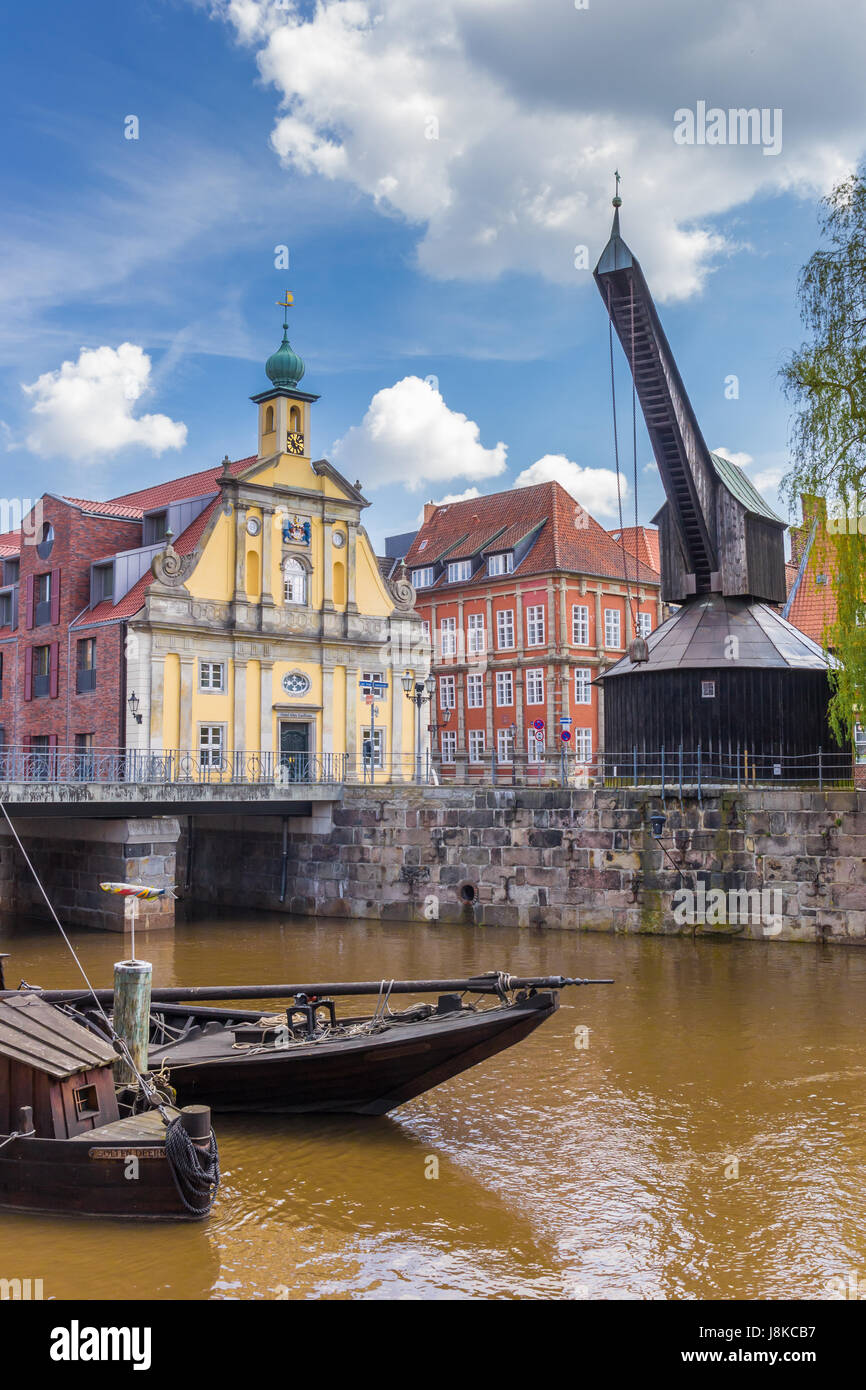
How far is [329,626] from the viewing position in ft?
130

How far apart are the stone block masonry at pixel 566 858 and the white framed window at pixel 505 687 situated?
23.7 meters

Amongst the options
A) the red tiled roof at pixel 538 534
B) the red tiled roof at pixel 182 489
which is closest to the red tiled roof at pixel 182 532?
the red tiled roof at pixel 182 489

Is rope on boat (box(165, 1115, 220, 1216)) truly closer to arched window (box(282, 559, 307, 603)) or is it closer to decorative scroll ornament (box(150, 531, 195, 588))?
decorative scroll ornament (box(150, 531, 195, 588))

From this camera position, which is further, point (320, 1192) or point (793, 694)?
point (793, 694)

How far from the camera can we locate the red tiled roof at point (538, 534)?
5603 cm

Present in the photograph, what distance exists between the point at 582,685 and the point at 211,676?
920 inches

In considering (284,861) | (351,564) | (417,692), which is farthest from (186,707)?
(417,692)

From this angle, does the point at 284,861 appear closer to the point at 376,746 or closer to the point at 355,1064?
the point at 376,746

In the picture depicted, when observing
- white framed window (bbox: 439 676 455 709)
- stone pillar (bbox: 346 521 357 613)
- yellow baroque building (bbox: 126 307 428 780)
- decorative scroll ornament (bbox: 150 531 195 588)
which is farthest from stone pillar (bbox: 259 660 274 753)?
white framed window (bbox: 439 676 455 709)

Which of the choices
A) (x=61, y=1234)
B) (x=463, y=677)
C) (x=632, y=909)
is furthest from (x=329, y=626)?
(x=61, y=1234)

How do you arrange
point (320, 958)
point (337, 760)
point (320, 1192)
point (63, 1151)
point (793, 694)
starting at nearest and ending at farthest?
1. point (63, 1151)
2. point (320, 1192)
3. point (320, 958)
4. point (793, 694)
5. point (337, 760)

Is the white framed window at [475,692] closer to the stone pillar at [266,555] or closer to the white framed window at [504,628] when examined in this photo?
the white framed window at [504,628]

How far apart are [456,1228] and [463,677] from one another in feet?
161

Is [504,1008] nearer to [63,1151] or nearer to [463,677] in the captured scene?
[63,1151]
